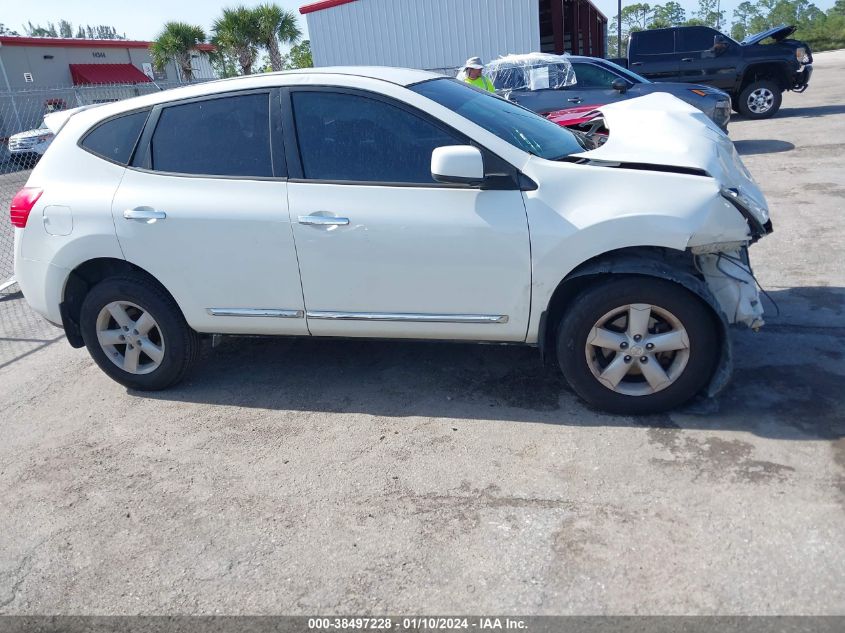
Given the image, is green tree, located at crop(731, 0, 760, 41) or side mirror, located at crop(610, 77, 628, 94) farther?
green tree, located at crop(731, 0, 760, 41)

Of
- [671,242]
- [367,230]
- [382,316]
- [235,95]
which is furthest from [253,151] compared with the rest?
[671,242]

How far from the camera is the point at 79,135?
177 inches

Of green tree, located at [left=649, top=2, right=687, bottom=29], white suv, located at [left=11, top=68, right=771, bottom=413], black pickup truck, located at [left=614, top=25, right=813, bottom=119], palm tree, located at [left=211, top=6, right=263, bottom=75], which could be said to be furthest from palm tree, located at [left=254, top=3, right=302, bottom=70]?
green tree, located at [left=649, top=2, right=687, bottom=29]

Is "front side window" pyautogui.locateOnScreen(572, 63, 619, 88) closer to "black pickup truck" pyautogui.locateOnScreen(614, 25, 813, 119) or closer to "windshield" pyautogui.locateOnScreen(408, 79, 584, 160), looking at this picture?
"black pickup truck" pyautogui.locateOnScreen(614, 25, 813, 119)

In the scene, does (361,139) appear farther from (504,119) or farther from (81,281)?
(81,281)

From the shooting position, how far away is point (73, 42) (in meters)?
33.8

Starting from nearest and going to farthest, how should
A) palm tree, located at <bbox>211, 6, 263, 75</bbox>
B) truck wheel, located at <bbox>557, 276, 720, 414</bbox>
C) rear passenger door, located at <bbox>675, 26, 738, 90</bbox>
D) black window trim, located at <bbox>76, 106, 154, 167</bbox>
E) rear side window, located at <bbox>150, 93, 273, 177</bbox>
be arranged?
truck wheel, located at <bbox>557, 276, 720, 414</bbox>, rear side window, located at <bbox>150, 93, 273, 177</bbox>, black window trim, located at <bbox>76, 106, 154, 167</bbox>, rear passenger door, located at <bbox>675, 26, 738, 90</bbox>, palm tree, located at <bbox>211, 6, 263, 75</bbox>

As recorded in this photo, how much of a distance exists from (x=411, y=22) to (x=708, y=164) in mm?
18433

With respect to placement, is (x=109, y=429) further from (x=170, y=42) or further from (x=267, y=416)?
(x=170, y=42)

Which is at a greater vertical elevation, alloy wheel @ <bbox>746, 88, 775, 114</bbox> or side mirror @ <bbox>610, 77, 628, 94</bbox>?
side mirror @ <bbox>610, 77, 628, 94</bbox>

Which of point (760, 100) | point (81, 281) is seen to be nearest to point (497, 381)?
point (81, 281)

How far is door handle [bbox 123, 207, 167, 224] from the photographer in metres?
4.14

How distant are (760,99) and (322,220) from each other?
45.4ft

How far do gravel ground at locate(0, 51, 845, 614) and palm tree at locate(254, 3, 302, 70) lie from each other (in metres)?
28.4
